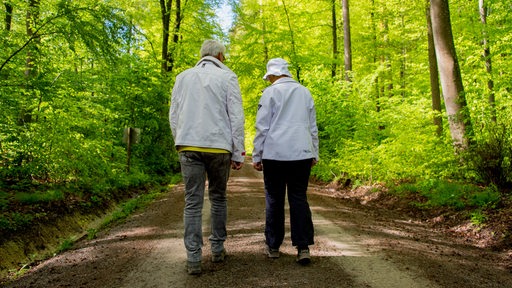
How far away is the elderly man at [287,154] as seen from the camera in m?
3.78

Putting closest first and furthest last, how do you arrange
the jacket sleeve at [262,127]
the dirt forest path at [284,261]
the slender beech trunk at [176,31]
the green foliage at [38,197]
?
the dirt forest path at [284,261]
the jacket sleeve at [262,127]
the green foliage at [38,197]
the slender beech trunk at [176,31]

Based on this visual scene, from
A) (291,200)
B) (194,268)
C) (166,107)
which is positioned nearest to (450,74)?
(291,200)

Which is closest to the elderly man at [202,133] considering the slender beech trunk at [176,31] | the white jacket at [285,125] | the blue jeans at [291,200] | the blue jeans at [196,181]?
the blue jeans at [196,181]

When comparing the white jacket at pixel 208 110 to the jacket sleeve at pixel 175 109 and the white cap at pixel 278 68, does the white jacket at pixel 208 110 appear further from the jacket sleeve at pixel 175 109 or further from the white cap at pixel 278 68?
the white cap at pixel 278 68

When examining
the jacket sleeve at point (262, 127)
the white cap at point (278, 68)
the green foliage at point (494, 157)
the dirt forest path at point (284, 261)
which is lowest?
the dirt forest path at point (284, 261)

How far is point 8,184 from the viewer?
25.2 ft

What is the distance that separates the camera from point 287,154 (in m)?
3.74

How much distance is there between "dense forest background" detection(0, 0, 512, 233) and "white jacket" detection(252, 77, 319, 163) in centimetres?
365

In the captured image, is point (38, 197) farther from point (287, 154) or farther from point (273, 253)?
point (287, 154)

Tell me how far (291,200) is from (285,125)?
79cm

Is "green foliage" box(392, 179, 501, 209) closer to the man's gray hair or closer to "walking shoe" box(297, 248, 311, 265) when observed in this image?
"walking shoe" box(297, 248, 311, 265)

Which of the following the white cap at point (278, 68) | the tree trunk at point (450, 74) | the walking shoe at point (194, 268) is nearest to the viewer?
the walking shoe at point (194, 268)

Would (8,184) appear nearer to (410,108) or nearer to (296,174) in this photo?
(296,174)

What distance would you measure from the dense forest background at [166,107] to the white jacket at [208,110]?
3123 millimetres
